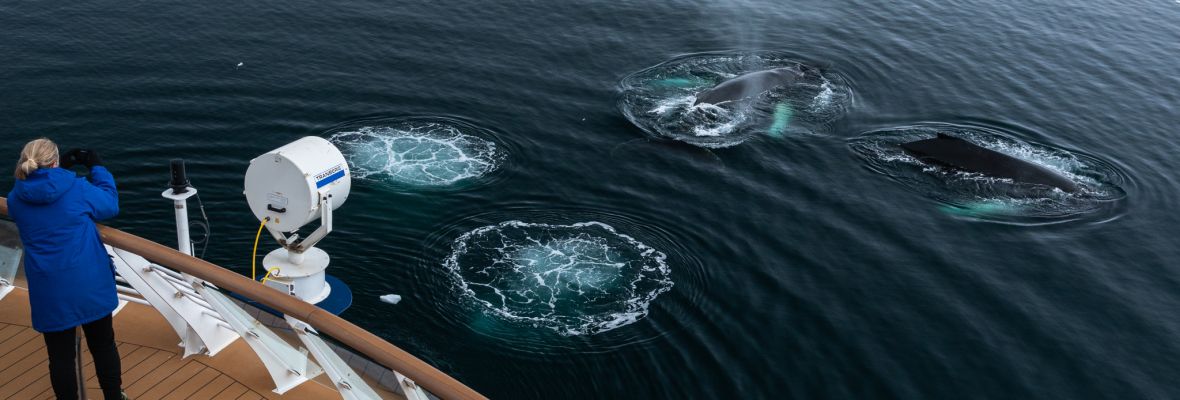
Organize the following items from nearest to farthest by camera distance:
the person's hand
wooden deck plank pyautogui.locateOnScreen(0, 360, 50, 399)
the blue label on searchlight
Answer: the person's hand → wooden deck plank pyautogui.locateOnScreen(0, 360, 50, 399) → the blue label on searchlight

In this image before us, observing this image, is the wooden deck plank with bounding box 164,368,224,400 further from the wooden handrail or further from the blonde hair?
the blonde hair

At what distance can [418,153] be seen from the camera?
26281mm

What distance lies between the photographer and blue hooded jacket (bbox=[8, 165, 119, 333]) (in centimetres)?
916

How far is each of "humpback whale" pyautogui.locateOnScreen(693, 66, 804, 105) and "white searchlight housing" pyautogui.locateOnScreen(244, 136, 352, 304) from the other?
20231 mm

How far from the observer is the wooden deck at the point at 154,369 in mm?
10453

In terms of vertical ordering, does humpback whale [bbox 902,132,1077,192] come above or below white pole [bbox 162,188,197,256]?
below

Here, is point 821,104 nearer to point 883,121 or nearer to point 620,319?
point 883,121

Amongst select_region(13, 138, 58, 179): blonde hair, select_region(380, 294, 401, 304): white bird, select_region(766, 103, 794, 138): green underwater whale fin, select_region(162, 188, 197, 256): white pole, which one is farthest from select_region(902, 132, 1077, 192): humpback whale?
select_region(13, 138, 58, 179): blonde hair

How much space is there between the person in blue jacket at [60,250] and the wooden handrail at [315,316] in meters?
0.29

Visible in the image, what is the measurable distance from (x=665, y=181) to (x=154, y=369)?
1714 cm

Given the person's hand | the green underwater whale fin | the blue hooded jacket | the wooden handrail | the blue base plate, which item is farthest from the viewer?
the green underwater whale fin

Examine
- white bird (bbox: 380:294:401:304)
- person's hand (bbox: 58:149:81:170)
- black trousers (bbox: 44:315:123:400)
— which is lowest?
white bird (bbox: 380:294:401:304)

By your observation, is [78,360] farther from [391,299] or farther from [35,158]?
[391,299]

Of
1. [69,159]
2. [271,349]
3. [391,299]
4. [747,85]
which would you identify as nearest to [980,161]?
[747,85]
